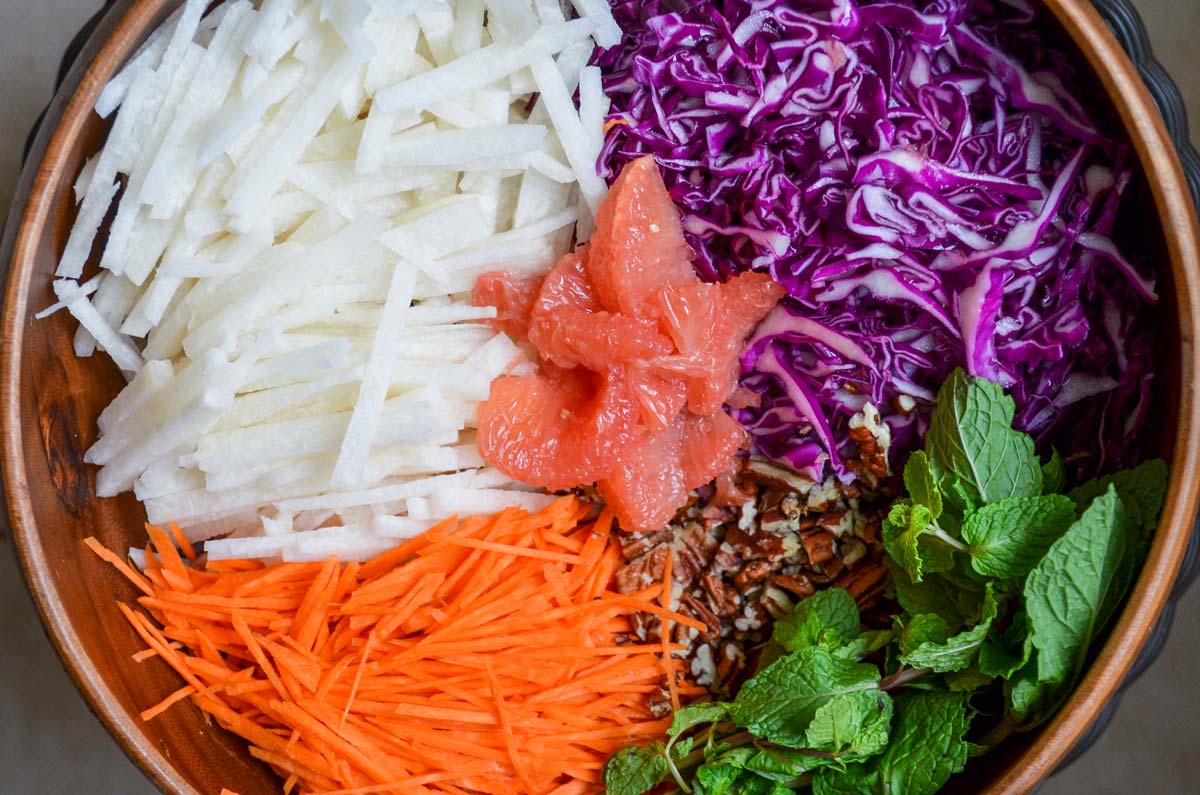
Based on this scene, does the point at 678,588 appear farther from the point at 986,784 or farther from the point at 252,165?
the point at 252,165

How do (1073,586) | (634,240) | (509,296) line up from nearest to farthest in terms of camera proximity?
(1073,586) < (634,240) < (509,296)

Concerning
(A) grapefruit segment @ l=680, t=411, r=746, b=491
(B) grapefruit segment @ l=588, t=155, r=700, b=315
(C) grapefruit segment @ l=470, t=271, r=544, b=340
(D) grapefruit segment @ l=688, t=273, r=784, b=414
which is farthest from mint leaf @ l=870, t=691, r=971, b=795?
(C) grapefruit segment @ l=470, t=271, r=544, b=340

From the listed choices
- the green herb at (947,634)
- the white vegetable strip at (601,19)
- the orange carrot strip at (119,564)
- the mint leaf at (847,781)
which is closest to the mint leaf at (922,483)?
the green herb at (947,634)

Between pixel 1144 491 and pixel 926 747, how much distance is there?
0.62m

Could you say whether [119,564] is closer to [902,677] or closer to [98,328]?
[98,328]

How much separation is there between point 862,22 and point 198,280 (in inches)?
56.7

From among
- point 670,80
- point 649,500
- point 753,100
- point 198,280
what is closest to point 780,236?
point 753,100

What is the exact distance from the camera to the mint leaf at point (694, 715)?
1841mm

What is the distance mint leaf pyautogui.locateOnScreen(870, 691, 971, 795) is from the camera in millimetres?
1681

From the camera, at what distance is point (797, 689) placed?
1713mm

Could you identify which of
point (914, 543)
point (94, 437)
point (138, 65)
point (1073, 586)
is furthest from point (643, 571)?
point (138, 65)

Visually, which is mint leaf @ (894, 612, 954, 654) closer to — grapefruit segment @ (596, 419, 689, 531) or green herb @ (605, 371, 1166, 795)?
green herb @ (605, 371, 1166, 795)

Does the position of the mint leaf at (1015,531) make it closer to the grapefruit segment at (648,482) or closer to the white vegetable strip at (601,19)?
the grapefruit segment at (648,482)

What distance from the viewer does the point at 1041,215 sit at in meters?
1.79
